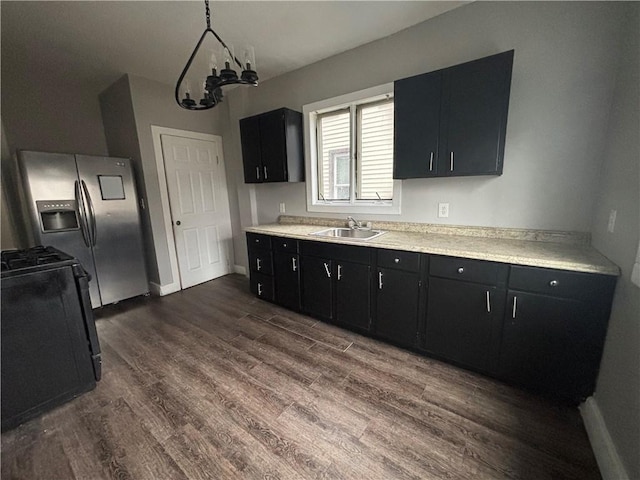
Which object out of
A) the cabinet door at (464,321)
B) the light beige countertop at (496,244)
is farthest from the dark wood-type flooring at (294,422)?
the light beige countertop at (496,244)

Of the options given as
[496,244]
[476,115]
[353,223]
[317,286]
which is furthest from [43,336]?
[476,115]

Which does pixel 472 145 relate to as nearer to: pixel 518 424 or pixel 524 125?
pixel 524 125

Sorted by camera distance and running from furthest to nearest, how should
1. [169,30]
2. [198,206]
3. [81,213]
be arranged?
1. [198,206]
2. [81,213]
3. [169,30]

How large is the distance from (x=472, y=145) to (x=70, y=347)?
309 cm

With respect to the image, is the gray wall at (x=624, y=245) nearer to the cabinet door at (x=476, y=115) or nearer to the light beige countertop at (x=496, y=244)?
the light beige countertop at (x=496, y=244)

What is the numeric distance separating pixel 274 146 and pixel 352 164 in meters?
0.92

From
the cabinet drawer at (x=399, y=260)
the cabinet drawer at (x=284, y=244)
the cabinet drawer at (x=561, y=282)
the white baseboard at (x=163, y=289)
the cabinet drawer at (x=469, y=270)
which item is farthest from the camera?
the white baseboard at (x=163, y=289)

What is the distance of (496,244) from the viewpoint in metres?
1.90

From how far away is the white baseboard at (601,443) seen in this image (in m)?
1.15

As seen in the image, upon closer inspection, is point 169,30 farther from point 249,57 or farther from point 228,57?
point 249,57

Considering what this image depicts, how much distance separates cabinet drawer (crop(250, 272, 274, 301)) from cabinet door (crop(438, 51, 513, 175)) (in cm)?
215

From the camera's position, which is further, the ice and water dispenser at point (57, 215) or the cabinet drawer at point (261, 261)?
the cabinet drawer at point (261, 261)

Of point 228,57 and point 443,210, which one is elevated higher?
point 228,57

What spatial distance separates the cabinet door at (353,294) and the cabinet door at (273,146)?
4.40 ft
